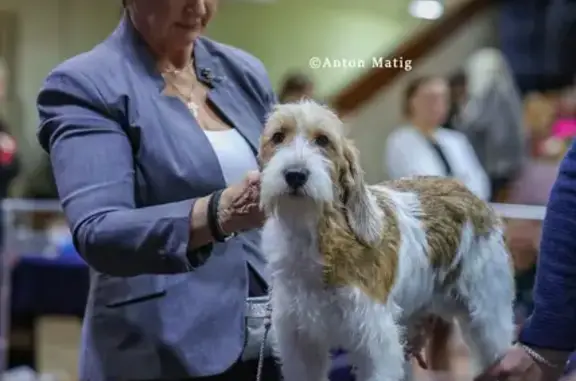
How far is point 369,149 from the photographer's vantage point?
1.34 m

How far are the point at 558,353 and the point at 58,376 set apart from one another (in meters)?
2.00

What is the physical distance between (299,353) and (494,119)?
24.3 inches

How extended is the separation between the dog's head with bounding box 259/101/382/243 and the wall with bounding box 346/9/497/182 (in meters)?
0.07

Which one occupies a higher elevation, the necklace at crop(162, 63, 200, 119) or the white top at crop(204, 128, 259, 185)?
the necklace at crop(162, 63, 200, 119)

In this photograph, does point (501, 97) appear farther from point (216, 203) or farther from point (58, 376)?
point (58, 376)

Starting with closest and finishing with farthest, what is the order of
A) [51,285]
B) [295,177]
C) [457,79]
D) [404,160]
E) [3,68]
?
[295,177] < [404,160] < [457,79] < [3,68] < [51,285]

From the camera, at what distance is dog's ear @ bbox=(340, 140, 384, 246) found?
1168 millimetres

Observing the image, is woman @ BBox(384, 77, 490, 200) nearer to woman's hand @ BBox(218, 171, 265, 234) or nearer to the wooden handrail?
the wooden handrail

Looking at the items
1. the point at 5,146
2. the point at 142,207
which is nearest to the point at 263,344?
the point at 142,207

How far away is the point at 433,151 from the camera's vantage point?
4.71ft

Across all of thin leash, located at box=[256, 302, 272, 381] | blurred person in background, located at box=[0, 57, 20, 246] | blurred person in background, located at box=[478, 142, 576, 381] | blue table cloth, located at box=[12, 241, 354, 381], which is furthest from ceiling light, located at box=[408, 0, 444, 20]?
blue table cloth, located at box=[12, 241, 354, 381]

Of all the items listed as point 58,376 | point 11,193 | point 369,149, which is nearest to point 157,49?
point 369,149

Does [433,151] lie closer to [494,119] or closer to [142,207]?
[494,119]

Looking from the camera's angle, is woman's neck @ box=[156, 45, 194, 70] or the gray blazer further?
woman's neck @ box=[156, 45, 194, 70]
